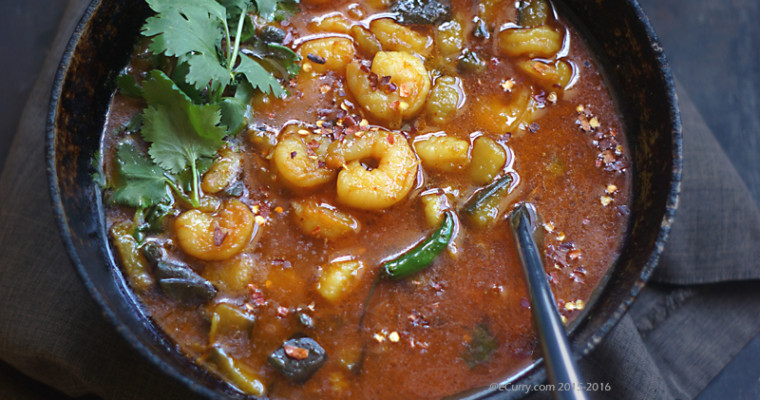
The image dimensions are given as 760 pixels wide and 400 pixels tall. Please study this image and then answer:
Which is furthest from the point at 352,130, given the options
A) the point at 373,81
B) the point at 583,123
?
the point at 583,123

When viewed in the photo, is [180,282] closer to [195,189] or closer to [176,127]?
[195,189]

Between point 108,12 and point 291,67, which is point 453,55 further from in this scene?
point 108,12

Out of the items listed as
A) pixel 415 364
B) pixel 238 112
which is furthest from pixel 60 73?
pixel 415 364

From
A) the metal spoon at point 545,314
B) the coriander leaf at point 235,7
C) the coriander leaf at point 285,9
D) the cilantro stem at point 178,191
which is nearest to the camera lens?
the metal spoon at point 545,314

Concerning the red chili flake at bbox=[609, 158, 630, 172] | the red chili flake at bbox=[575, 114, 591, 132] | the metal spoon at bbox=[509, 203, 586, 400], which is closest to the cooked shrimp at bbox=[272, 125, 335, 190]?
the metal spoon at bbox=[509, 203, 586, 400]

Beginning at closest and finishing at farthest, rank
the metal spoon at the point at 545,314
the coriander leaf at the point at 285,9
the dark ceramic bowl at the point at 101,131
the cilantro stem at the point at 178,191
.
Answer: the metal spoon at the point at 545,314, the dark ceramic bowl at the point at 101,131, the cilantro stem at the point at 178,191, the coriander leaf at the point at 285,9

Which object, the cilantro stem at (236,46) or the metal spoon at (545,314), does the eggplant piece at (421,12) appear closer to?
the cilantro stem at (236,46)

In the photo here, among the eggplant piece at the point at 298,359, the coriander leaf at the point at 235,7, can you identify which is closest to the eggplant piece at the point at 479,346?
the eggplant piece at the point at 298,359
